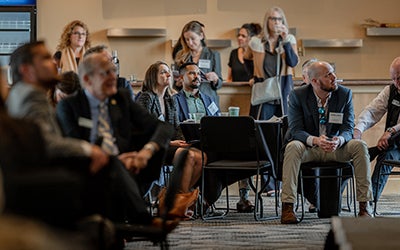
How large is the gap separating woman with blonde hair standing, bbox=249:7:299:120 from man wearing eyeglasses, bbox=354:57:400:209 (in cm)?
139

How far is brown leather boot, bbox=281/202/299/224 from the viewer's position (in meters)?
6.46

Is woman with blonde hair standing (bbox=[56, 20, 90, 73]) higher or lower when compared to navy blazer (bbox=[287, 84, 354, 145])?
higher

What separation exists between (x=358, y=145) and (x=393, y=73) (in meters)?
0.81

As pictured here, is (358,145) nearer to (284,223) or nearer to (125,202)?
(284,223)

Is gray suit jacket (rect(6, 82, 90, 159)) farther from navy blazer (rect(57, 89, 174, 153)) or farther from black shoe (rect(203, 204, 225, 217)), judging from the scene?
black shoe (rect(203, 204, 225, 217))

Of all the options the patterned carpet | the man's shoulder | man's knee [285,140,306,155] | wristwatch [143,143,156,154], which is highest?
the man's shoulder

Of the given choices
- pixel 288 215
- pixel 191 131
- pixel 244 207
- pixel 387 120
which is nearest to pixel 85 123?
pixel 288 215

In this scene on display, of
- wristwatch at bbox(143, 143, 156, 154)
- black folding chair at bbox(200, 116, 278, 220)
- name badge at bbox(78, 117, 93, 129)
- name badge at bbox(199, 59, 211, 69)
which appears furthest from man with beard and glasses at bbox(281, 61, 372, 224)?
name badge at bbox(78, 117, 93, 129)

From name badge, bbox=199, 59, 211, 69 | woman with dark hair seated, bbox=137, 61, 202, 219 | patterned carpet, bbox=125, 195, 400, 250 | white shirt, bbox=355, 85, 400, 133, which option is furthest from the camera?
name badge, bbox=199, 59, 211, 69

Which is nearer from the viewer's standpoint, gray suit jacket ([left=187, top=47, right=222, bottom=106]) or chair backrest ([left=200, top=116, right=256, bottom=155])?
chair backrest ([left=200, top=116, right=256, bottom=155])

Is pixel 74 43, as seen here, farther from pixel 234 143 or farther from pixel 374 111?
pixel 374 111

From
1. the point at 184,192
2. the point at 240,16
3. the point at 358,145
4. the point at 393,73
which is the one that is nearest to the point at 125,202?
the point at 184,192

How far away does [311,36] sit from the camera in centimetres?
1168

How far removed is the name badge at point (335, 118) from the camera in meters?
6.63
